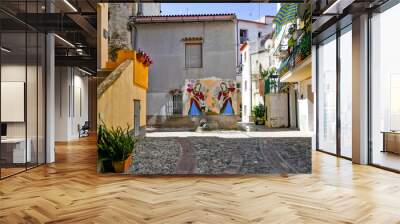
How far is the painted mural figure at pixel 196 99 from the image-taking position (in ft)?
14.8

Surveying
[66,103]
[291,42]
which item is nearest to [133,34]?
[291,42]

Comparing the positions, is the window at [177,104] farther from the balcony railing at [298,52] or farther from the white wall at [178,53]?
the balcony railing at [298,52]

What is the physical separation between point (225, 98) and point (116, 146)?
1.53 metres

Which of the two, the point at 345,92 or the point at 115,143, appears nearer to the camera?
the point at 115,143

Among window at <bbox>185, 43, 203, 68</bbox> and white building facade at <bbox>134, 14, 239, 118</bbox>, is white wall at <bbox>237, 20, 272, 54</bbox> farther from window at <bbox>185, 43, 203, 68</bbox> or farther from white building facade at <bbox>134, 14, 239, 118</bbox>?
Result: window at <bbox>185, 43, 203, 68</bbox>

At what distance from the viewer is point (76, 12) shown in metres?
5.30

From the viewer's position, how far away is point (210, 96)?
4.53 metres

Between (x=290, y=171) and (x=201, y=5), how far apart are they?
2.47 metres

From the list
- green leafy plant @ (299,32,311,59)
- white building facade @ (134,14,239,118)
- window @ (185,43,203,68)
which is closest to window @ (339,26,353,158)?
green leafy plant @ (299,32,311,59)

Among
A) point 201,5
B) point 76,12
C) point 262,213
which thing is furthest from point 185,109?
point 76,12

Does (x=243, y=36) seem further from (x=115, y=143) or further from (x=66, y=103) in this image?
(x=66, y=103)

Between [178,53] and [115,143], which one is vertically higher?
[178,53]

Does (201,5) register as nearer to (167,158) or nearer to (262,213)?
(167,158)

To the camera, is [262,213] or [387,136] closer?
[262,213]
